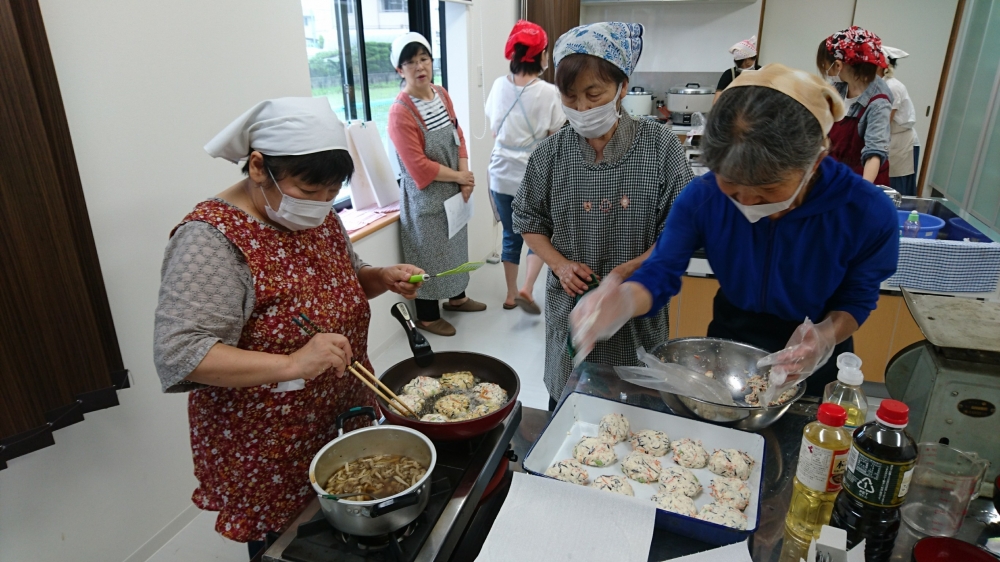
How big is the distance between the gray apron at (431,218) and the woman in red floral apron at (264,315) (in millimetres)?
1941

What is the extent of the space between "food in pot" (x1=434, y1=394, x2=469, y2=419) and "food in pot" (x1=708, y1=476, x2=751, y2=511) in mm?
500

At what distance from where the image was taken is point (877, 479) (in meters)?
0.82

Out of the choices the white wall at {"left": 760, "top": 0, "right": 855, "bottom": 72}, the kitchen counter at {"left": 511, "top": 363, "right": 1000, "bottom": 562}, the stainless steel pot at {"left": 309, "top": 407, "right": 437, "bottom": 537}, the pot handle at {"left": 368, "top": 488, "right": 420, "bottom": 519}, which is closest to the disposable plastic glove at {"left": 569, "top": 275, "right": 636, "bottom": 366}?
the kitchen counter at {"left": 511, "top": 363, "right": 1000, "bottom": 562}

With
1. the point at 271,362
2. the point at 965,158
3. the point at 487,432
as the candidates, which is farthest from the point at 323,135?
the point at 965,158

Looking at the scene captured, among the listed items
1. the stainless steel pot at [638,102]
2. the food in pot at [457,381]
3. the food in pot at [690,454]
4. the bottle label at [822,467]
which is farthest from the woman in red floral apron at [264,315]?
the stainless steel pot at [638,102]

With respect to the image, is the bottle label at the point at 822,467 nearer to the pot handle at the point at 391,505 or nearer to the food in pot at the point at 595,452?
the food in pot at the point at 595,452

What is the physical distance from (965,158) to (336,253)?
599 cm

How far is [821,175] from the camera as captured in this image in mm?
1260

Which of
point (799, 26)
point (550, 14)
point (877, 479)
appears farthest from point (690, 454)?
point (799, 26)

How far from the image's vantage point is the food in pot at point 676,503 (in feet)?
3.28

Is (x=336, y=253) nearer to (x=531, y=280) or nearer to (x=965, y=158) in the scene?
(x=531, y=280)

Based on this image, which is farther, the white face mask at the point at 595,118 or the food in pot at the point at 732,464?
the white face mask at the point at 595,118

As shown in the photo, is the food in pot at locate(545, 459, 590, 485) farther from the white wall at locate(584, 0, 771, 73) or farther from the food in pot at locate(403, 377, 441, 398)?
the white wall at locate(584, 0, 771, 73)

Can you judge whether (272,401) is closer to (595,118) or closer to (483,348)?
(595,118)
